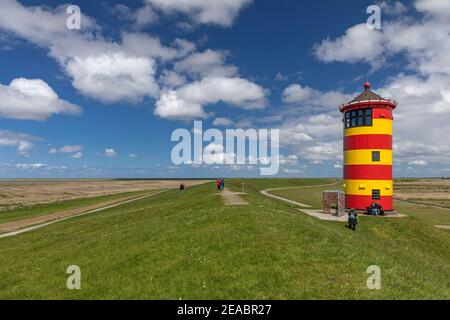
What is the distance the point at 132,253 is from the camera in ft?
50.2

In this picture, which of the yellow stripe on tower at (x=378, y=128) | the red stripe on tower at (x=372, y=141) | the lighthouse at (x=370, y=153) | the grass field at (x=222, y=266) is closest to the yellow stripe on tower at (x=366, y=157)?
the lighthouse at (x=370, y=153)

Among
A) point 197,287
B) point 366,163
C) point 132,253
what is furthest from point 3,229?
point 366,163

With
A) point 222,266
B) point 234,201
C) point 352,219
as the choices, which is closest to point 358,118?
point 352,219

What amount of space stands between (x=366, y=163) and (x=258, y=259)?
90.8 ft

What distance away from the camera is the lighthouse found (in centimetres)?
3553

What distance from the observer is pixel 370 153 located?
35.5 metres

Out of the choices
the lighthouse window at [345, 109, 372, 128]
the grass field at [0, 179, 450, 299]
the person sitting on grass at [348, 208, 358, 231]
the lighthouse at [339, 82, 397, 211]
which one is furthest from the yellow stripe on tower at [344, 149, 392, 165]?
the grass field at [0, 179, 450, 299]

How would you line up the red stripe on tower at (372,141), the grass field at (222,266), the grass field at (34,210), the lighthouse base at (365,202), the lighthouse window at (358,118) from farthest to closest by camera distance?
1. the grass field at (34,210)
2. the lighthouse window at (358,118)
3. the red stripe on tower at (372,141)
4. the lighthouse base at (365,202)
5. the grass field at (222,266)

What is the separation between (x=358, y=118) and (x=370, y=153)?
4402 mm

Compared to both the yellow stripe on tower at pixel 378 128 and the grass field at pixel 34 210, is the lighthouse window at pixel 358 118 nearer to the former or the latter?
the yellow stripe on tower at pixel 378 128

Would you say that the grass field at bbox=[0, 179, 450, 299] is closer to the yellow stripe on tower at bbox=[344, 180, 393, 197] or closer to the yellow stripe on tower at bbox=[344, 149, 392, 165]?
the yellow stripe on tower at bbox=[344, 180, 393, 197]

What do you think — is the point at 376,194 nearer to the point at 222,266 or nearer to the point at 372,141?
the point at 372,141

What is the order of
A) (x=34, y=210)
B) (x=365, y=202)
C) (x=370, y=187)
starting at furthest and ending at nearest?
Result: 1. (x=34, y=210)
2. (x=365, y=202)
3. (x=370, y=187)

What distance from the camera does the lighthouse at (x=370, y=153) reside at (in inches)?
1399
